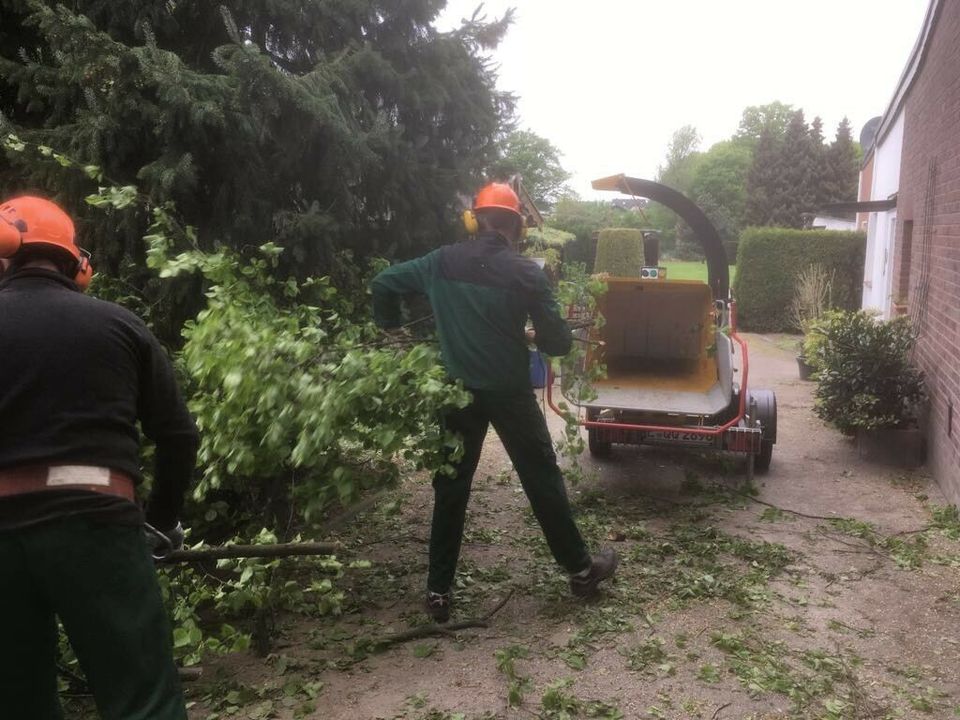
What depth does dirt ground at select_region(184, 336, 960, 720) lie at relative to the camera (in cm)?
347

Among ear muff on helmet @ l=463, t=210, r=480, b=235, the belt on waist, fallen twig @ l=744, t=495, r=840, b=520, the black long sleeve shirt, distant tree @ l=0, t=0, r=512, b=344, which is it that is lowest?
fallen twig @ l=744, t=495, r=840, b=520

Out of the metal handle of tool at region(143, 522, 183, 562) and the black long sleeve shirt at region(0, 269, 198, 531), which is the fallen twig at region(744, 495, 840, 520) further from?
the black long sleeve shirt at region(0, 269, 198, 531)

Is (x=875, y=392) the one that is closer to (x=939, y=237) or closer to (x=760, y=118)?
(x=939, y=237)

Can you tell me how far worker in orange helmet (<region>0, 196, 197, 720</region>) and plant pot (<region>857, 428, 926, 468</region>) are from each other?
6663 mm

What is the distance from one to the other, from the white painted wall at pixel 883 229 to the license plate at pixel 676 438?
19.4 ft

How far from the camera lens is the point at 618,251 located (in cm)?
2336

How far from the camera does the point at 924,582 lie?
4.73 meters

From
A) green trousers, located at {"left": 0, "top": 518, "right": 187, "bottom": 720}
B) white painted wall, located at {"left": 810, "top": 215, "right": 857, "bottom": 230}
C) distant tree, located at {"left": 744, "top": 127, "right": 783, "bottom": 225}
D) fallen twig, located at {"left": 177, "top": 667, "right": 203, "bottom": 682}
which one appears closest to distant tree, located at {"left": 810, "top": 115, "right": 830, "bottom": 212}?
distant tree, located at {"left": 744, "top": 127, "right": 783, "bottom": 225}

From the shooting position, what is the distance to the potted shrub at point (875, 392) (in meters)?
7.28

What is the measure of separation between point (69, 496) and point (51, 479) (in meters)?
0.07

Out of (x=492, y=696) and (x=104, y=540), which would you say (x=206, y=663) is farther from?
(x=104, y=540)

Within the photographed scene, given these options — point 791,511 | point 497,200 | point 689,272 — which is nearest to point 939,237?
point 791,511

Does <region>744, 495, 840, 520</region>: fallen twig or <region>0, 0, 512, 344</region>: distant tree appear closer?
<region>0, 0, 512, 344</region>: distant tree

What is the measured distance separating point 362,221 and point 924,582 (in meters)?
4.21
